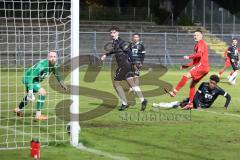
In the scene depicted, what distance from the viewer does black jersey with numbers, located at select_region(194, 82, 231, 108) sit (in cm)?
1562

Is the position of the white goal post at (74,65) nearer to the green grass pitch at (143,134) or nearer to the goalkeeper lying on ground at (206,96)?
the green grass pitch at (143,134)

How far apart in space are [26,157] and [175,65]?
31087 millimetres

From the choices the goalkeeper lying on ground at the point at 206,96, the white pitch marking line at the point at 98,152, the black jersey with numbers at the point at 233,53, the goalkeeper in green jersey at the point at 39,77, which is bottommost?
the white pitch marking line at the point at 98,152

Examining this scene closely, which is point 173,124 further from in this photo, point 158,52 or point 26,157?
point 158,52

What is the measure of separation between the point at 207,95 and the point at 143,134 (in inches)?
192

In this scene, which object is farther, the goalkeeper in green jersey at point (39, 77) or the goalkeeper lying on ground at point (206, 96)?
the goalkeeper lying on ground at point (206, 96)

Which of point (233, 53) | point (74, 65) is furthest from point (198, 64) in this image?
point (233, 53)

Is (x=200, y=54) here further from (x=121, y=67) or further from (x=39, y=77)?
(x=39, y=77)

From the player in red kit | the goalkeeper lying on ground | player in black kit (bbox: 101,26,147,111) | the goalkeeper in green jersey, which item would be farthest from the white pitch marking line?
the goalkeeper lying on ground

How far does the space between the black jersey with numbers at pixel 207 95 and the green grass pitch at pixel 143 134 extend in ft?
0.88

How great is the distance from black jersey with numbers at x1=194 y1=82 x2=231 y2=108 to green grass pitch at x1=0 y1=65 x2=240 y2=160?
0.27m

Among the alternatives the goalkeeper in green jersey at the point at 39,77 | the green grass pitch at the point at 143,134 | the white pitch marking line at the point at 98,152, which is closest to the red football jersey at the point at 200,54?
the green grass pitch at the point at 143,134

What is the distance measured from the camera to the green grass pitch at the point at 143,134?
9.24m

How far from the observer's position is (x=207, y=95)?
15750mm
